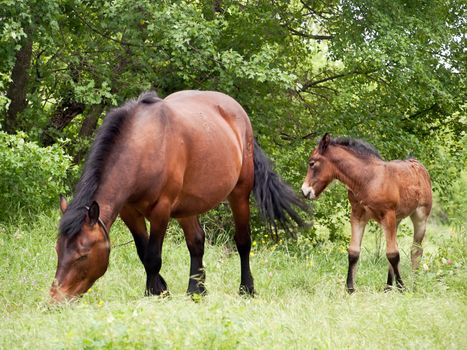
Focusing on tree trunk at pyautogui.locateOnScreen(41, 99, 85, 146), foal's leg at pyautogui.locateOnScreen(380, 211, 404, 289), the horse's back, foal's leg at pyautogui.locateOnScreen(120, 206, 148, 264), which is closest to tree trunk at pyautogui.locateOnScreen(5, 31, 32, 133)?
tree trunk at pyautogui.locateOnScreen(41, 99, 85, 146)

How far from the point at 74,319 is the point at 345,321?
194 centimetres

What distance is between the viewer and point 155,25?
1152 centimetres

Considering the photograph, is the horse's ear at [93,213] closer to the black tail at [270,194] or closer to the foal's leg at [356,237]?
the black tail at [270,194]

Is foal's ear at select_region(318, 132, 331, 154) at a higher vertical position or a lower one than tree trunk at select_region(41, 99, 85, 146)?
higher

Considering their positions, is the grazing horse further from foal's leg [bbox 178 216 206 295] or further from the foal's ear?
the foal's ear

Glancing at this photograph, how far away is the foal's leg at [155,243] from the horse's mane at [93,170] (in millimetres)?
696

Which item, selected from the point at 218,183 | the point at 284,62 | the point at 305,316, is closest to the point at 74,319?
the point at 305,316

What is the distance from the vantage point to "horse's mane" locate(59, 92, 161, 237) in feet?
21.3

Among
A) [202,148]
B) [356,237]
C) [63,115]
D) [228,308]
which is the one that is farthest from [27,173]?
[228,308]

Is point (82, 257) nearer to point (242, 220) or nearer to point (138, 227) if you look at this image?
point (138, 227)

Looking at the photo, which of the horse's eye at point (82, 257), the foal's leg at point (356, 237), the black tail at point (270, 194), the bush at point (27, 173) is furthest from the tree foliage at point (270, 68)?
the horse's eye at point (82, 257)

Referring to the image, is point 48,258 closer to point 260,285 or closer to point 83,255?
point 260,285

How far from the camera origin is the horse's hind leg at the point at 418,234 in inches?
388

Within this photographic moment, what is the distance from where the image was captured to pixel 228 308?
6.33 m
